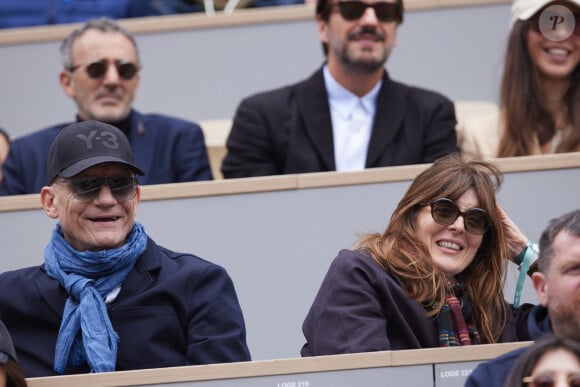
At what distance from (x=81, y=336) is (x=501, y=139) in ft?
8.20

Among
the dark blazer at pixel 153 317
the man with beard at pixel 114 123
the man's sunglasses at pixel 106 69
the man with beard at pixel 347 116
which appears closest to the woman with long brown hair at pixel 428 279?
the dark blazer at pixel 153 317

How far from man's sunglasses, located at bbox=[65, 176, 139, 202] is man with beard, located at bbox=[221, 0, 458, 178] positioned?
172cm

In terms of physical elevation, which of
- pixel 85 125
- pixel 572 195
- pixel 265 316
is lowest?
pixel 265 316

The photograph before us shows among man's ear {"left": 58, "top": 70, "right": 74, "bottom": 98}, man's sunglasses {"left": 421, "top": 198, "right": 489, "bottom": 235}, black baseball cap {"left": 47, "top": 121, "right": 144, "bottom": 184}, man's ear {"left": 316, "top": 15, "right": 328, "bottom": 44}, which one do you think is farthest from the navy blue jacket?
man's ear {"left": 58, "top": 70, "right": 74, "bottom": 98}

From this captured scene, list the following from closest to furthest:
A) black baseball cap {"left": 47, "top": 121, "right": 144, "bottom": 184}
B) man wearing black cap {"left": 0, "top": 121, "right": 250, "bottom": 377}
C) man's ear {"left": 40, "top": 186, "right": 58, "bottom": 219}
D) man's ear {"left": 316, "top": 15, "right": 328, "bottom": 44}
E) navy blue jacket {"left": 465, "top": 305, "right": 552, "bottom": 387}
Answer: navy blue jacket {"left": 465, "top": 305, "right": 552, "bottom": 387}
man wearing black cap {"left": 0, "top": 121, "right": 250, "bottom": 377}
black baseball cap {"left": 47, "top": 121, "right": 144, "bottom": 184}
man's ear {"left": 40, "top": 186, "right": 58, "bottom": 219}
man's ear {"left": 316, "top": 15, "right": 328, "bottom": 44}

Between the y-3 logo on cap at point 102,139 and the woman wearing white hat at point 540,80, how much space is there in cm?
217

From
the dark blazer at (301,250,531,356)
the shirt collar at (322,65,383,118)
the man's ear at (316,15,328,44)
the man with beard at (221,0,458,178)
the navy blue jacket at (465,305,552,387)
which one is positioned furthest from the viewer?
the man's ear at (316,15,328,44)

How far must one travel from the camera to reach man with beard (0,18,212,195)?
708 cm

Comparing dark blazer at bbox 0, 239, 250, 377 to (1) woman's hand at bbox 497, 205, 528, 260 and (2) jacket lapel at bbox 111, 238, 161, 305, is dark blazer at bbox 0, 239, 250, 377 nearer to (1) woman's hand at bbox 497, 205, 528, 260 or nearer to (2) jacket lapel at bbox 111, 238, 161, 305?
(2) jacket lapel at bbox 111, 238, 161, 305

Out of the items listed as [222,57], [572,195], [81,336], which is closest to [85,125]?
[81,336]

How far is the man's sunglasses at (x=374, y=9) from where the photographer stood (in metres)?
7.17

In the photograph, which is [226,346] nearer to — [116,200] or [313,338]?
[313,338]

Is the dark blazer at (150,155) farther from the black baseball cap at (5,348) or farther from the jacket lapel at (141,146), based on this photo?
the black baseball cap at (5,348)

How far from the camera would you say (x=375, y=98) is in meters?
7.20
